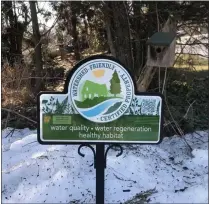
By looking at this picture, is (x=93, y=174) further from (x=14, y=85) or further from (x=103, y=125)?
(x=14, y=85)

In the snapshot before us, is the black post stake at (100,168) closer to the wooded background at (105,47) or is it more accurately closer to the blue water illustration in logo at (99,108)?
the blue water illustration in logo at (99,108)

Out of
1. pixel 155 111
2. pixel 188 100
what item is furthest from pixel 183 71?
pixel 155 111

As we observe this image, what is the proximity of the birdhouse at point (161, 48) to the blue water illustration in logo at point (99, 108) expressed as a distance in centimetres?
169

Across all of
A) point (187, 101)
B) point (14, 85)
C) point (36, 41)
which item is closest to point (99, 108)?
point (14, 85)

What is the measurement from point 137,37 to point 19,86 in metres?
2.17

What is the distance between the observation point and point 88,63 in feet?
6.50

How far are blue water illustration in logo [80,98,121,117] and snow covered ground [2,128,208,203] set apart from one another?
1254 millimetres

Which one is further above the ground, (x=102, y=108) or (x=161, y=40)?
(x=161, y=40)

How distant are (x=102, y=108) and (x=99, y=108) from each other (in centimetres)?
2

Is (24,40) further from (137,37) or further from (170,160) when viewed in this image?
(170,160)

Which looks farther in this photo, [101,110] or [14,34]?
[14,34]

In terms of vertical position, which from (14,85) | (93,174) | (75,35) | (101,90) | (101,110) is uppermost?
(75,35)

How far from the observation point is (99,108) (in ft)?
6.51

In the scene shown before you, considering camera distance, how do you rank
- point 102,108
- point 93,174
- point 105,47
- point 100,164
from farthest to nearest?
point 105,47 → point 93,174 → point 100,164 → point 102,108
